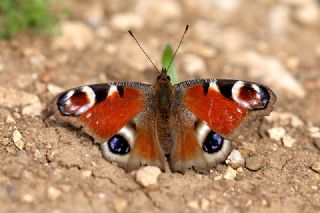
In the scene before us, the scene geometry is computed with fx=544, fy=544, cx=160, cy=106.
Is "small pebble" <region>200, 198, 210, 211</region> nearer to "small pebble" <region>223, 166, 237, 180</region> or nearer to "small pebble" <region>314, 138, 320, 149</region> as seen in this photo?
"small pebble" <region>223, 166, 237, 180</region>

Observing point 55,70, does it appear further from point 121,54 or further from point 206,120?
point 206,120

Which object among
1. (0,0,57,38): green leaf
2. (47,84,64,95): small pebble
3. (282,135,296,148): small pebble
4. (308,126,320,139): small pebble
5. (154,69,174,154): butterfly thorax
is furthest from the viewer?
(0,0,57,38): green leaf

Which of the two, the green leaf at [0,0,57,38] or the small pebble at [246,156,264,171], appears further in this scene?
the green leaf at [0,0,57,38]

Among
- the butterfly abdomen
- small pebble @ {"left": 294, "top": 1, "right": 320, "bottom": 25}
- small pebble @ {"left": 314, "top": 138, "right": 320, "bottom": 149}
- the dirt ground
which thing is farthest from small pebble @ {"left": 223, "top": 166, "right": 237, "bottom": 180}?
small pebble @ {"left": 294, "top": 1, "right": 320, "bottom": 25}

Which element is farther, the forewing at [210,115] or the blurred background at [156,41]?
the blurred background at [156,41]

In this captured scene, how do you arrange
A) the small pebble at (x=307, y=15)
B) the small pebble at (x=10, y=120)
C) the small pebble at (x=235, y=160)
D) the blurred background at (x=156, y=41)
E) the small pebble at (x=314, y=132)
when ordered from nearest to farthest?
the small pebble at (x=235, y=160)
the small pebble at (x=10, y=120)
the small pebble at (x=314, y=132)
the blurred background at (x=156, y=41)
the small pebble at (x=307, y=15)

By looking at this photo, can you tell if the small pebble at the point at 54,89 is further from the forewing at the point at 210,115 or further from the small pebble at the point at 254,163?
the small pebble at the point at 254,163

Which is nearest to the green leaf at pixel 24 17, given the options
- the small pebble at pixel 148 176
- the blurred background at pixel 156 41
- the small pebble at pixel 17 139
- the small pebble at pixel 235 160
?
the blurred background at pixel 156 41
